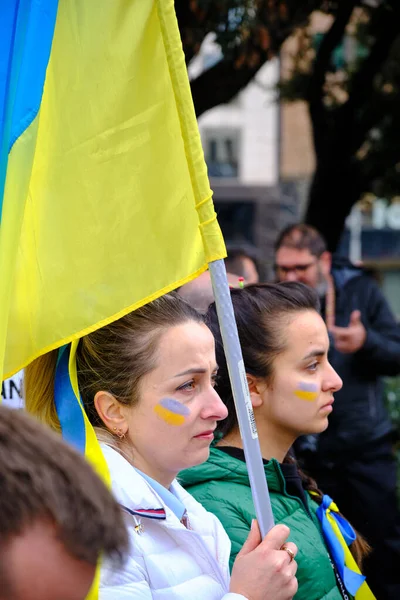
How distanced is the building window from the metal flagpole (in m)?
24.3

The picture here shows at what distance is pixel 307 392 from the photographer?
2.87m

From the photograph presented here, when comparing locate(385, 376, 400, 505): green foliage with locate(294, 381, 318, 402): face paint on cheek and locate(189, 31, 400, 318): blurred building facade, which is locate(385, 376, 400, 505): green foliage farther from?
locate(189, 31, 400, 318): blurred building facade

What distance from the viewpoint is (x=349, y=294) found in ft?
17.5

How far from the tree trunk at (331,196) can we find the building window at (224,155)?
→ 55.5ft

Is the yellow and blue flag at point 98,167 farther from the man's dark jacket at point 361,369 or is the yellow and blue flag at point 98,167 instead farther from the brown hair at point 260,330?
the man's dark jacket at point 361,369

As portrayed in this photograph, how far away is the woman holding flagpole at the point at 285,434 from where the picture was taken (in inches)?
103

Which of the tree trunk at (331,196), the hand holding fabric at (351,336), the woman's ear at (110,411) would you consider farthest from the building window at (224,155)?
the woman's ear at (110,411)

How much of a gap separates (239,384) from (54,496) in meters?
1.14

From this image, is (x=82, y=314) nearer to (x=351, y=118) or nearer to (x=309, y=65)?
(x=351, y=118)

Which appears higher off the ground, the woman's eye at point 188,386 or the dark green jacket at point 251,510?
the woman's eye at point 188,386

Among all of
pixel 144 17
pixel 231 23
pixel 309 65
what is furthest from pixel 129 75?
pixel 309 65

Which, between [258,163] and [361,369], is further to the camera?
[258,163]

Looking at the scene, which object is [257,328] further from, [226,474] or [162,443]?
[162,443]

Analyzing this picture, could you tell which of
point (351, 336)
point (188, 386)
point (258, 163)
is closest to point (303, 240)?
point (351, 336)
